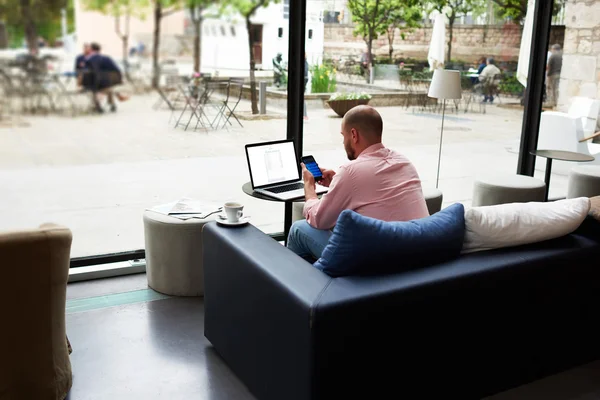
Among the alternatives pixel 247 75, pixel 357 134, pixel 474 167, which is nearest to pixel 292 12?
pixel 247 75

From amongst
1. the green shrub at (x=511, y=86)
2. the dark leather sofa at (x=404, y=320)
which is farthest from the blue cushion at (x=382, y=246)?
the green shrub at (x=511, y=86)

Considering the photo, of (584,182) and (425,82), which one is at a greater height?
(425,82)

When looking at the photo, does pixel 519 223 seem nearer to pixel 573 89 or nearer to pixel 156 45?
pixel 156 45

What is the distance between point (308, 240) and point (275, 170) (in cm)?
72

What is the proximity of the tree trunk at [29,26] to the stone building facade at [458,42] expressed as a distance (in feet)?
6.68

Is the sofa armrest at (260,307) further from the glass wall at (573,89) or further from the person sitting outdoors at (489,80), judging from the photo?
the glass wall at (573,89)

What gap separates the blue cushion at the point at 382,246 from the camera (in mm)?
2482

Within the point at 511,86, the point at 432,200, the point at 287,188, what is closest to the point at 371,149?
the point at 287,188

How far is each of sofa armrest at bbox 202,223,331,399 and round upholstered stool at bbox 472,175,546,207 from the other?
2796 mm

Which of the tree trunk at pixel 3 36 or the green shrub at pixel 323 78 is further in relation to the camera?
the green shrub at pixel 323 78

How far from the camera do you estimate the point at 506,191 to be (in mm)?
5152

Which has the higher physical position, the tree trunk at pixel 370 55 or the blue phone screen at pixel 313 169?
the tree trunk at pixel 370 55

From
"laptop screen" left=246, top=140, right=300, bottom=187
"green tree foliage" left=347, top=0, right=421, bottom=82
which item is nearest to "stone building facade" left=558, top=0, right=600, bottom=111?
"green tree foliage" left=347, top=0, right=421, bottom=82

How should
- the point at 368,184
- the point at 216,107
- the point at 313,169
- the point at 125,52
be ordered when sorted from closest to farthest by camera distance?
the point at 368,184, the point at 313,169, the point at 125,52, the point at 216,107
